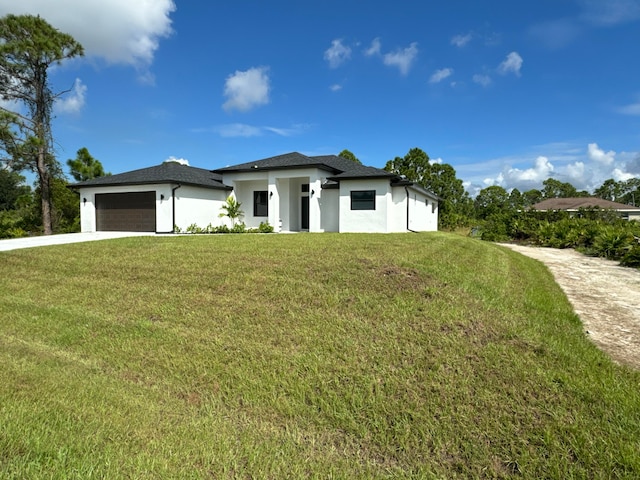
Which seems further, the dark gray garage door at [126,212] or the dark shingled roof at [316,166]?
the dark gray garage door at [126,212]

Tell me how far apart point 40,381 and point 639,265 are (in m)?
14.8

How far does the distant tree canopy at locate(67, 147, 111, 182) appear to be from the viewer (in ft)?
87.9

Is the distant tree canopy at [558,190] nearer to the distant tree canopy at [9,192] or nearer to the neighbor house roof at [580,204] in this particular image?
the neighbor house roof at [580,204]

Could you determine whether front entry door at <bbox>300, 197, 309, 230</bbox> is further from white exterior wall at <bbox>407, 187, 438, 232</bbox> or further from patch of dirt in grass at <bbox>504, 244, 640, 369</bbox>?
patch of dirt in grass at <bbox>504, 244, 640, 369</bbox>

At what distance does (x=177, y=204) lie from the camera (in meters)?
18.6

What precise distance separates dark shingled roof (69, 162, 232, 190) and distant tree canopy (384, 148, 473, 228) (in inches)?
653

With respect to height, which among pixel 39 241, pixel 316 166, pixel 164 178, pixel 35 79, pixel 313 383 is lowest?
pixel 313 383

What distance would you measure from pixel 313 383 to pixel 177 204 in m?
17.1

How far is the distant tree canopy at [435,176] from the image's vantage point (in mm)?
30719

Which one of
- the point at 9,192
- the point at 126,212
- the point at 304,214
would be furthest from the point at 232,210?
the point at 9,192


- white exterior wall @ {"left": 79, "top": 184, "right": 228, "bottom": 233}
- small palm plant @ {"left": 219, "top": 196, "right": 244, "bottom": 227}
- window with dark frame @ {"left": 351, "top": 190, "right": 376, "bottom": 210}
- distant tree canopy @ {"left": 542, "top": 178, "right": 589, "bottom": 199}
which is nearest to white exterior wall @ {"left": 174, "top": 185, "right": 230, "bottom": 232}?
white exterior wall @ {"left": 79, "top": 184, "right": 228, "bottom": 233}

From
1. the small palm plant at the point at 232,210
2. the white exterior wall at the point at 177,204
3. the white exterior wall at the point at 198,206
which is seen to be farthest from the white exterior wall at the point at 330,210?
the white exterior wall at the point at 177,204

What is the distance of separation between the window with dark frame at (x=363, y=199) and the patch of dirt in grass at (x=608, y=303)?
837 cm

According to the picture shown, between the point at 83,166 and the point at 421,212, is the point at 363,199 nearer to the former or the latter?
the point at 421,212
